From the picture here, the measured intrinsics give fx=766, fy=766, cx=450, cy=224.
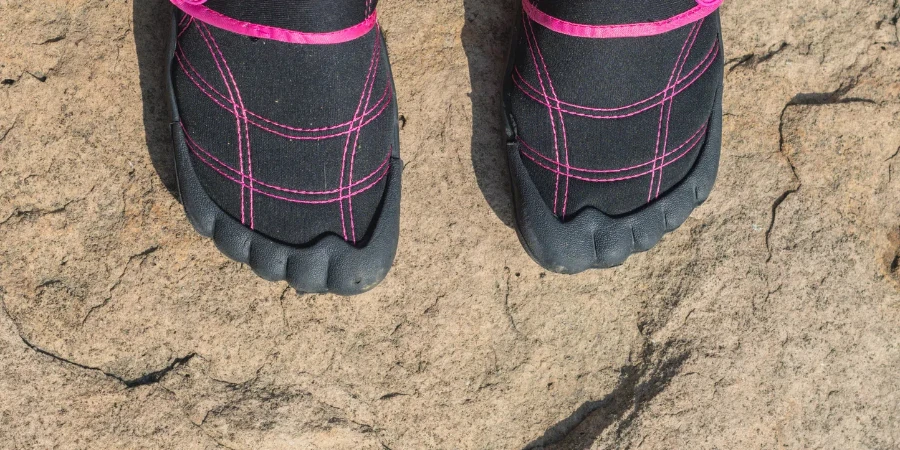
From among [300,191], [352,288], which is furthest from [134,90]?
[352,288]

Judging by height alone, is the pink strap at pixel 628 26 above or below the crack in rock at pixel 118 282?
above

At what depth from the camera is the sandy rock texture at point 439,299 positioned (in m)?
1.43

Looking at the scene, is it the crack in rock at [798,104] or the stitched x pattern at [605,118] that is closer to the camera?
the stitched x pattern at [605,118]

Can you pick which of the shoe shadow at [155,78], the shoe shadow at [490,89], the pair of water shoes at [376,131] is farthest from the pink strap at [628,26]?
the shoe shadow at [155,78]

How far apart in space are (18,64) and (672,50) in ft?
4.04

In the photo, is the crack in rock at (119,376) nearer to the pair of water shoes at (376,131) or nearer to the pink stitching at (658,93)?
the pair of water shoes at (376,131)

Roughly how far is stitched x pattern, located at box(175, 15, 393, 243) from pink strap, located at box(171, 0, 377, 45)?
3 cm

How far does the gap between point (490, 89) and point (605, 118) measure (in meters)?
0.28

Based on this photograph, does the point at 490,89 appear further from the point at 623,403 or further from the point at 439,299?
the point at 623,403

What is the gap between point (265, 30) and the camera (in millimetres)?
1267

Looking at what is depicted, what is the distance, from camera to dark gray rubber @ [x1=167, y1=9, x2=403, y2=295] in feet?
Answer: 4.29

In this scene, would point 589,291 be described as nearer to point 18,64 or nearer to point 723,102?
point 723,102

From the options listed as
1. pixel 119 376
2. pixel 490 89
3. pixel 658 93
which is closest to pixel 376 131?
pixel 490 89

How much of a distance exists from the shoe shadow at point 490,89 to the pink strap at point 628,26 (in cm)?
18
